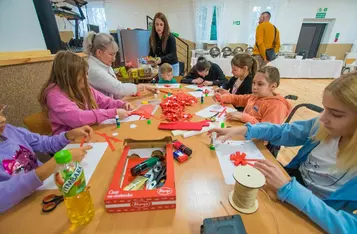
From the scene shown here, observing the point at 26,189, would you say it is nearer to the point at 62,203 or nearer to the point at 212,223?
the point at 62,203

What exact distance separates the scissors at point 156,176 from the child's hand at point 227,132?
0.35 meters

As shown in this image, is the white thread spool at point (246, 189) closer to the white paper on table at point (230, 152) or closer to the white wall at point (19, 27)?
the white paper on table at point (230, 152)

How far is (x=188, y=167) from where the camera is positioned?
740 millimetres

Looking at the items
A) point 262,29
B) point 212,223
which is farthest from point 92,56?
point 262,29

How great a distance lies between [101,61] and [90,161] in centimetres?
109

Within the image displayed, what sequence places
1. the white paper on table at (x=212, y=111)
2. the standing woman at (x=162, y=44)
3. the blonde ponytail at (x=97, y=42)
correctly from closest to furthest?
the white paper on table at (x=212, y=111) < the blonde ponytail at (x=97, y=42) < the standing woman at (x=162, y=44)

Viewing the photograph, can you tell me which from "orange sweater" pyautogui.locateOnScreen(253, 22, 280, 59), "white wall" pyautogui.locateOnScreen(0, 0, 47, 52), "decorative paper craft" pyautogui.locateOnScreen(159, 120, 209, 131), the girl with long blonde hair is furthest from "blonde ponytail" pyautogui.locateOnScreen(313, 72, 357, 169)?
"orange sweater" pyautogui.locateOnScreen(253, 22, 280, 59)

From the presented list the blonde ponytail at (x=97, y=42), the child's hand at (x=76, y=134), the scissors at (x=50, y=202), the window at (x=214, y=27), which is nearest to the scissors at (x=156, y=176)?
the scissors at (x=50, y=202)

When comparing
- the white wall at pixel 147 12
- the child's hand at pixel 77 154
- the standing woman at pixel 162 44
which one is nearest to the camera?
the child's hand at pixel 77 154

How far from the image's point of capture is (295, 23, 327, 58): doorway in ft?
20.3

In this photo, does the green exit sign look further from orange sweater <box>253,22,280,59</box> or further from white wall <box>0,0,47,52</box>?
white wall <box>0,0,47,52</box>

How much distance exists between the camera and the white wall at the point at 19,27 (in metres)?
1.54

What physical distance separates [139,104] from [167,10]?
5.70m

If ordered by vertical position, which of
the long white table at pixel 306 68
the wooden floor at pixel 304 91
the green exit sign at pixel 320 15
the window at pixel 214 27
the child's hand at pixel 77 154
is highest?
the green exit sign at pixel 320 15
